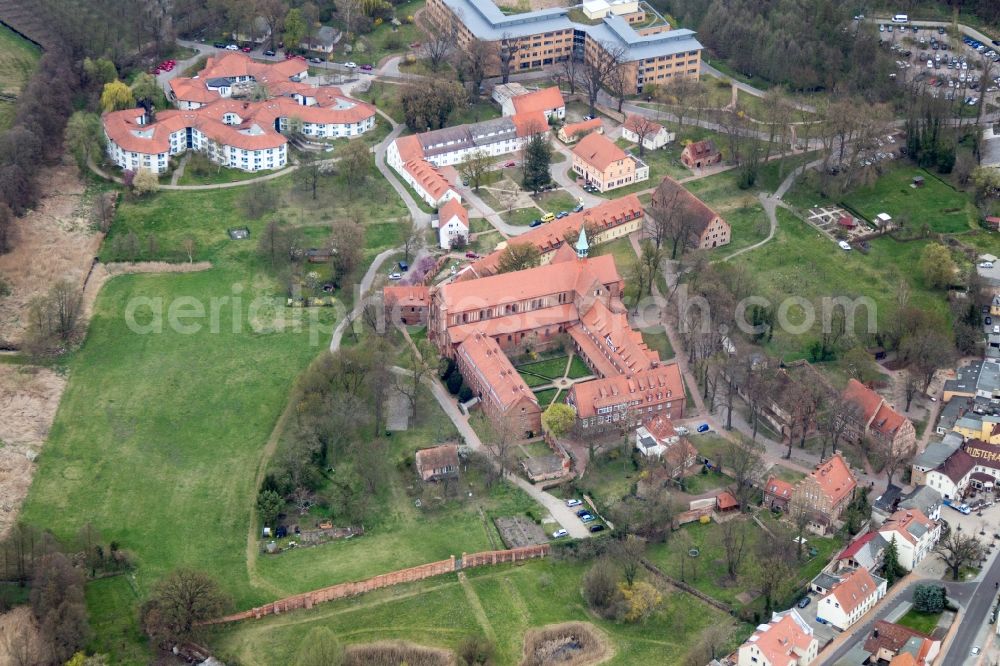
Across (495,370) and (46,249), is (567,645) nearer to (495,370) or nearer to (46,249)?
(495,370)

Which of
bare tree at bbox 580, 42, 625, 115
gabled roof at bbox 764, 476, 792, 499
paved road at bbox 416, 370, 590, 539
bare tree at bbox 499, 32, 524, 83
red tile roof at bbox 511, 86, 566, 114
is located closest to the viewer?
paved road at bbox 416, 370, 590, 539

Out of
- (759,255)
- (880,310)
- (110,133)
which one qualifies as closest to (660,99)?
(759,255)

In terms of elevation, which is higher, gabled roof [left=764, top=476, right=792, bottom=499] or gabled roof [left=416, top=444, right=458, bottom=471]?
gabled roof [left=416, top=444, right=458, bottom=471]

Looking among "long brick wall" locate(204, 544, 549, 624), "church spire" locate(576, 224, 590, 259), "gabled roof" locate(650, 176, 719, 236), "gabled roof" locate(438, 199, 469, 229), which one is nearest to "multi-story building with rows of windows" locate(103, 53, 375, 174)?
"gabled roof" locate(438, 199, 469, 229)

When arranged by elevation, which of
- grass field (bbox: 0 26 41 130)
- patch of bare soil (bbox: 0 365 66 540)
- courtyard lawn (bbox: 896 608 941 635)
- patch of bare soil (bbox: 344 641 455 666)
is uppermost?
grass field (bbox: 0 26 41 130)

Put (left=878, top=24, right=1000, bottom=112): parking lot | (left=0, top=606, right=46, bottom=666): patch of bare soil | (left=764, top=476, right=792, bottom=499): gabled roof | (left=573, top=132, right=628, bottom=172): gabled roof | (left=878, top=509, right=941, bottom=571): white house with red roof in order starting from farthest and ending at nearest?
(left=878, top=24, right=1000, bottom=112): parking lot
(left=573, top=132, right=628, bottom=172): gabled roof
(left=764, top=476, right=792, bottom=499): gabled roof
(left=878, top=509, right=941, bottom=571): white house with red roof
(left=0, top=606, right=46, bottom=666): patch of bare soil

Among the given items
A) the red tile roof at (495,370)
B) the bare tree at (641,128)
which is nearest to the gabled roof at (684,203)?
the bare tree at (641,128)

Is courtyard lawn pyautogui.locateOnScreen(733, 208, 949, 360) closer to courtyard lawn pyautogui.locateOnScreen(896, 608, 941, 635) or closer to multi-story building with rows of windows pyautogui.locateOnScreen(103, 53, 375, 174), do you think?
courtyard lawn pyautogui.locateOnScreen(896, 608, 941, 635)
